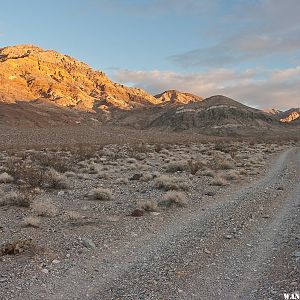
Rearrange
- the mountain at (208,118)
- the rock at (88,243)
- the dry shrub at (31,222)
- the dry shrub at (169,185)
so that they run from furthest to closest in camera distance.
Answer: the mountain at (208,118), the dry shrub at (169,185), the dry shrub at (31,222), the rock at (88,243)

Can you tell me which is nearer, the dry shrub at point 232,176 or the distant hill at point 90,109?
the dry shrub at point 232,176

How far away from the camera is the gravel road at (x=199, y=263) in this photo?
643cm

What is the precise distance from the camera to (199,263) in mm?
7676

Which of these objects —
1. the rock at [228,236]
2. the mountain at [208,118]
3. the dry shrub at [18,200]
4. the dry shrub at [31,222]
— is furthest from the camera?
the mountain at [208,118]

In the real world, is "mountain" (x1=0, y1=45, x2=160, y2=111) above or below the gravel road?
above

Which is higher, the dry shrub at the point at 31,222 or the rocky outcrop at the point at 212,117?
the rocky outcrop at the point at 212,117

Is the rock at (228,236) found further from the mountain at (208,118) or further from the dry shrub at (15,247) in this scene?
the mountain at (208,118)

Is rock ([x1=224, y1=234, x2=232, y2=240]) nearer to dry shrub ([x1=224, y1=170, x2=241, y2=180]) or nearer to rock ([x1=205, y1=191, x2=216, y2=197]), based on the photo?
rock ([x1=205, y1=191, x2=216, y2=197])

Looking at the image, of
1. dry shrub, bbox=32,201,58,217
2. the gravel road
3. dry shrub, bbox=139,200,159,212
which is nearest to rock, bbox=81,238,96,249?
the gravel road

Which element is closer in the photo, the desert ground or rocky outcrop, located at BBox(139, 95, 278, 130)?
the desert ground

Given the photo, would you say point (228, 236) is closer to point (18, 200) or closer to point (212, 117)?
point (18, 200)

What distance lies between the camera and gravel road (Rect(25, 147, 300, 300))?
21.1ft

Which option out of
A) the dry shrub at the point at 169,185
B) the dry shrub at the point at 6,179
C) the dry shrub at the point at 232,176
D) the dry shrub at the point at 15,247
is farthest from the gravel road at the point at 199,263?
the dry shrub at the point at 6,179

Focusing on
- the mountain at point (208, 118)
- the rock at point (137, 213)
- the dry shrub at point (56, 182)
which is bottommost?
the rock at point (137, 213)
